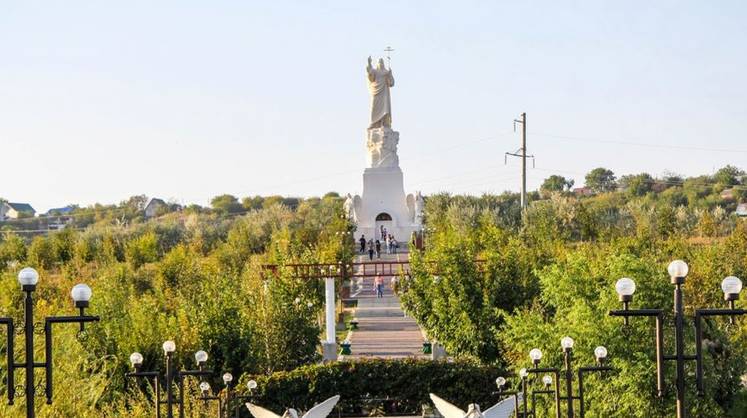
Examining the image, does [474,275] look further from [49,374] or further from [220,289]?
[49,374]

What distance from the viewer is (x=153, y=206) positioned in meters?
131

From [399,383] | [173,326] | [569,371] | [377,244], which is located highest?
[377,244]

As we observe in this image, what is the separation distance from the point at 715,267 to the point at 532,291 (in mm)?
6990

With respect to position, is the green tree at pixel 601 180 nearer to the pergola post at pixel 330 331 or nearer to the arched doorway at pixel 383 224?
the arched doorway at pixel 383 224

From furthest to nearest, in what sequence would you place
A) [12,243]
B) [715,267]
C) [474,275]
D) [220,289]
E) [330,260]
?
[12,243], [330,260], [715,267], [474,275], [220,289]

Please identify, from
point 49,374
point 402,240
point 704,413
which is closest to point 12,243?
point 402,240

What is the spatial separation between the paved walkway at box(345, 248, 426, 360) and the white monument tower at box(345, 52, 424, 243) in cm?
1063

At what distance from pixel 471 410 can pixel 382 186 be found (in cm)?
4359

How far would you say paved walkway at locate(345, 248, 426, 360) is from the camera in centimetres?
3144

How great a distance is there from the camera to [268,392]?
75.9 feet

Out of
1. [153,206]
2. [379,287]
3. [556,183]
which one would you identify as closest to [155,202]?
[153,206]

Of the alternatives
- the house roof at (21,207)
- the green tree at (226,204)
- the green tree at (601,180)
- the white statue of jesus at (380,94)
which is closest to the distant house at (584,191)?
the green tree at (601,180)

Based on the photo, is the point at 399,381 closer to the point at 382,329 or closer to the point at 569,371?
the point at 569,371

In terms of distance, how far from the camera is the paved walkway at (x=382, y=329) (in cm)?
3144
